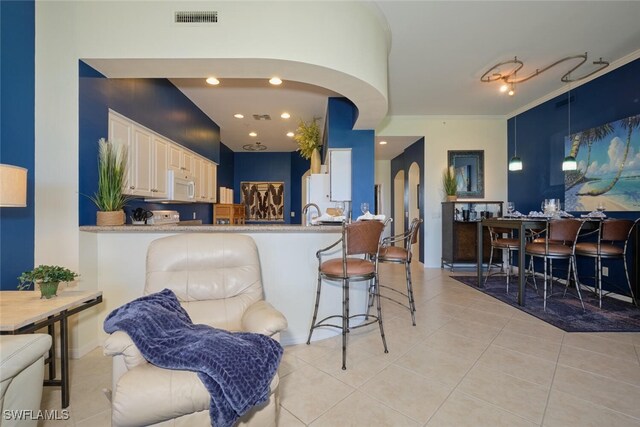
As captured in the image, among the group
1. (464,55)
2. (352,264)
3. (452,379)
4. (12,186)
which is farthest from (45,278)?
(464,55)

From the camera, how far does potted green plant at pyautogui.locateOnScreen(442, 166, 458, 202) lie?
5.47m

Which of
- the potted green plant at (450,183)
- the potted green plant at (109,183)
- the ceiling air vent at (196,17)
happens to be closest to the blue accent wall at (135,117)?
the potted green plant at (109,183)

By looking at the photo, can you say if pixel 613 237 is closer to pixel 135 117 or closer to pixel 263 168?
pixel 135 117

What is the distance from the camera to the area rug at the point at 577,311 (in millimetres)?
2726

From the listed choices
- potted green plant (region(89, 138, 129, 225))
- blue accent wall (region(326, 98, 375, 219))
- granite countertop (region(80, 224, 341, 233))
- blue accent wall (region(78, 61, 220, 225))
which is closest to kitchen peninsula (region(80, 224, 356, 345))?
granite countertop (region(80, 224, 341, 233))

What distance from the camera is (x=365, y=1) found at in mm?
2648

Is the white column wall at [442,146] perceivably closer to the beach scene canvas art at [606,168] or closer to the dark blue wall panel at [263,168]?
the beach scene canvas art at [606,168]

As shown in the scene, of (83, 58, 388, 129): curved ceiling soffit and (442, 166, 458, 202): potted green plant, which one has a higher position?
(83, 58, 388, 129): curved ceiling soffit

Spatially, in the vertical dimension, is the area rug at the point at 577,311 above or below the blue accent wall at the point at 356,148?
below

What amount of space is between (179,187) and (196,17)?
228cm

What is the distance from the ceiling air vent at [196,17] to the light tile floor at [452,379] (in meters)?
2.86

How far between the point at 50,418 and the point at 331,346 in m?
1.84

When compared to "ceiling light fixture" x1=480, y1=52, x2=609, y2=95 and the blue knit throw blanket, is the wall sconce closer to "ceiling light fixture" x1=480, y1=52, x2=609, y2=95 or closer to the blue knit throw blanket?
the blue knit throw blanket

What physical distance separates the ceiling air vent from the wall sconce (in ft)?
5.47
